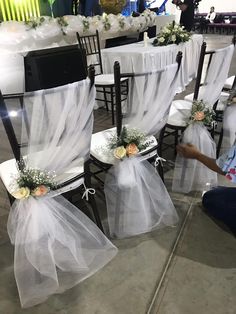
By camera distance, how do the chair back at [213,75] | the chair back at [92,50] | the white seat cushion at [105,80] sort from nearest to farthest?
the chair back at [213,75] → the white seat cushion at [105,80] → the chair back at [92,50]

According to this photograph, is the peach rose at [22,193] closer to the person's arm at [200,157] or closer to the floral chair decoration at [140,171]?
the floral chair decoration at [140,171]

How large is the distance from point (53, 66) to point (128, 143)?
2.08 m

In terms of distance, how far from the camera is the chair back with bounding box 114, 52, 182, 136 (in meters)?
1.32

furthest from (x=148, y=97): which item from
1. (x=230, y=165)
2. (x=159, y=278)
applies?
(x=159, y=278)

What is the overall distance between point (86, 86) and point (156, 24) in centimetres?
538

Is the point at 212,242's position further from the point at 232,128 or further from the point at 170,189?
the point at 232,128

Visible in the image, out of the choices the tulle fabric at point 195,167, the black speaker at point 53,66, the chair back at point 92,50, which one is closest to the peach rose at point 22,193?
the tulle fabric at point 195,167

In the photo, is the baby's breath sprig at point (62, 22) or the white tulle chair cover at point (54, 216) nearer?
the white tulle chair cover at point (54, 216)

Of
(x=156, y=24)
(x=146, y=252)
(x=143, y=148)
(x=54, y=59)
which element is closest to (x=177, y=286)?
(x=146, y=252)

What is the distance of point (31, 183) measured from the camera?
115cm

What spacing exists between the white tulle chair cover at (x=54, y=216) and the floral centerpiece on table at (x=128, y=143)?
0.59 feet

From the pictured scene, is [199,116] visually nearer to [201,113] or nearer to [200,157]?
[201,113]

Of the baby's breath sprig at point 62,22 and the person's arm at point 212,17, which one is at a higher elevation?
the baby's breath sprig at point 62,22

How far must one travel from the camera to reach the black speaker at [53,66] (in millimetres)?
3033
